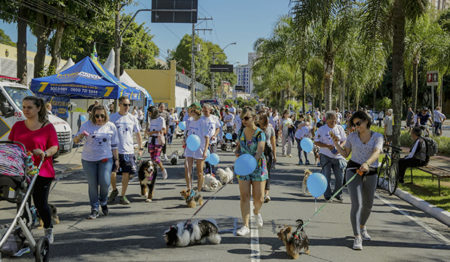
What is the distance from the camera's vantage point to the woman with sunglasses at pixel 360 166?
19.0 feet

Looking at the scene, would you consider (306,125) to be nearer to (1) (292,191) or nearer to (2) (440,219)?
(1) (292,191)

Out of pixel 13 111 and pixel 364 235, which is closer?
pixel 364 235

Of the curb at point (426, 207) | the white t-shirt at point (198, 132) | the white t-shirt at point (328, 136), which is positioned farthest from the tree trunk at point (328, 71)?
the white t-shirt at point (198, 132)

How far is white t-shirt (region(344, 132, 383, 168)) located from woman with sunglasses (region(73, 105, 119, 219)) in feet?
12.2

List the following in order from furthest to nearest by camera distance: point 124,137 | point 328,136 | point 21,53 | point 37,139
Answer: point 21,53 < point 328,136 < point 124,137 < point 37,139

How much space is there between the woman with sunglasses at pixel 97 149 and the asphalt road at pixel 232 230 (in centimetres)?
65

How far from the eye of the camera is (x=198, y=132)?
342 inches

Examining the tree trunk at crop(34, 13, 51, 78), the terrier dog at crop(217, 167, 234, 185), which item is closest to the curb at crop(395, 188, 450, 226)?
the terrier dog at crop(217, 167, 234, 185)

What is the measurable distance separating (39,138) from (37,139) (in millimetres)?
26

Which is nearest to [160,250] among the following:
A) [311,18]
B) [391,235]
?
[391,235]

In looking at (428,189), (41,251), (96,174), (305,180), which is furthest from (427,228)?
(41,251)

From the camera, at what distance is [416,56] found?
2466 centimetres

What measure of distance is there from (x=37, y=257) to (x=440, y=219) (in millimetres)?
6741

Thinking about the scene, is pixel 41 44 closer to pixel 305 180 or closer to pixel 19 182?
pixel 305 180
